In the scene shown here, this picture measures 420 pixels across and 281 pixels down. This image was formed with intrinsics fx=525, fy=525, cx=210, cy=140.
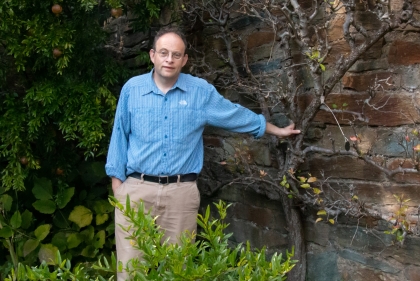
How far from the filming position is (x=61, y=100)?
10.5ft

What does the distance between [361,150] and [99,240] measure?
80.9 inches

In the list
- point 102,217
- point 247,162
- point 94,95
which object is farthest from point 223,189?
point 94,95

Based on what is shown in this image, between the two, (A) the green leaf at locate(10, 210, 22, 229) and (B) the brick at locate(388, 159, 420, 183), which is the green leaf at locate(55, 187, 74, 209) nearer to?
(A) the green leaf at locate(10, 210, 22, 229)

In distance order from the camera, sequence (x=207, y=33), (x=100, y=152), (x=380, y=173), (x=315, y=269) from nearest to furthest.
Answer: (x=380, y=173), (x=315, y=269), (x=100, y=152), (x=207, y=33)

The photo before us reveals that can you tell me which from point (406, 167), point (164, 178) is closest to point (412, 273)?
point (406, 167)

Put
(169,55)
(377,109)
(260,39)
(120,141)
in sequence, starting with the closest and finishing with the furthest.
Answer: (169,55), (377,109), (120,141), (260,39)

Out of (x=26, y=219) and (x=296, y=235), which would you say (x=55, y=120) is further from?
(x=296, y=235)

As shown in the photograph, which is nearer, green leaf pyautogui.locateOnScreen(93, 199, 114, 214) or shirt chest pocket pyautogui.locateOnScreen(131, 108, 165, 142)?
shirt chest pocket pyautogui.locateOnScreen(131, 108, 165, 142)

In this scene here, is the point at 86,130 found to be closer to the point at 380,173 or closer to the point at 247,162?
the point at 247,162

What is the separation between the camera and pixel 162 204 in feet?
8.99

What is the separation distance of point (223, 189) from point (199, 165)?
3.27 ft

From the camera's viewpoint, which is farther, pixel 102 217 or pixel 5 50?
pixel 102 217

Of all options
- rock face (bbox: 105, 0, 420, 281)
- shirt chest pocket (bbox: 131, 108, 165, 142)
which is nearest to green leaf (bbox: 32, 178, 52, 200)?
rock face (bbox: 105, 0, 420, 281)

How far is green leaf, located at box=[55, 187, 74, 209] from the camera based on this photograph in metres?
3.85
